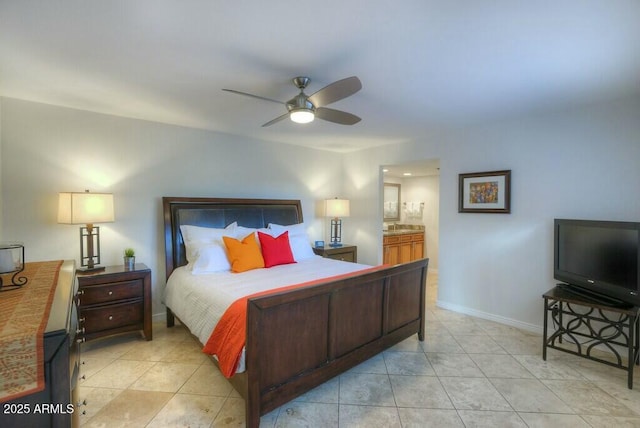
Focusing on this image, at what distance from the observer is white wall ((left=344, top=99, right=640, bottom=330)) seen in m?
2.81

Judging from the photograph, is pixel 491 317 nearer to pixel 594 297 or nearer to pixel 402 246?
pixel 594 297

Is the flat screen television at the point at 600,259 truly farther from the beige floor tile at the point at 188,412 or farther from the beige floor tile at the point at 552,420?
the beige floor tile at the point at 188,412

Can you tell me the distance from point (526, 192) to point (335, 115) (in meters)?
2.45

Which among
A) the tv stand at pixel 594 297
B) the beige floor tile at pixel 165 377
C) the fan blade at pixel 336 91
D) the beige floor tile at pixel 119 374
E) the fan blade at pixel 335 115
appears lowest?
the beige floor tile at pixel 165 377

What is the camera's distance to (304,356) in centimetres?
208

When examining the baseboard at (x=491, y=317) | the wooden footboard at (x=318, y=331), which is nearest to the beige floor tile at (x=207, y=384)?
the wooden footboard at (x=318, y=331)

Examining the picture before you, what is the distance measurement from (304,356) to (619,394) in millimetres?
2404

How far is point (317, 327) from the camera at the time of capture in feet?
7.05

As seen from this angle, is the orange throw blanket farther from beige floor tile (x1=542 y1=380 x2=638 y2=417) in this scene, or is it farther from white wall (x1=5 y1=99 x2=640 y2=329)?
beige floor tile (x1=542 y1=380 x2=638 y2=417)

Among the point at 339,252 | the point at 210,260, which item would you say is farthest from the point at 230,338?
the point at 339,252

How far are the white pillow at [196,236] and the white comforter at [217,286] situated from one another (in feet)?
0.63

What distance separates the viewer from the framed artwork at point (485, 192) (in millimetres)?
3480

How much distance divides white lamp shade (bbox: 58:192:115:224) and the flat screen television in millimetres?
4579

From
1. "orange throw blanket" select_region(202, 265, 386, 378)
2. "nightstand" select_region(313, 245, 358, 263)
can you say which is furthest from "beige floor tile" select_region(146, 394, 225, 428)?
"nightstand" select_region(313, 245, 358, 263)
